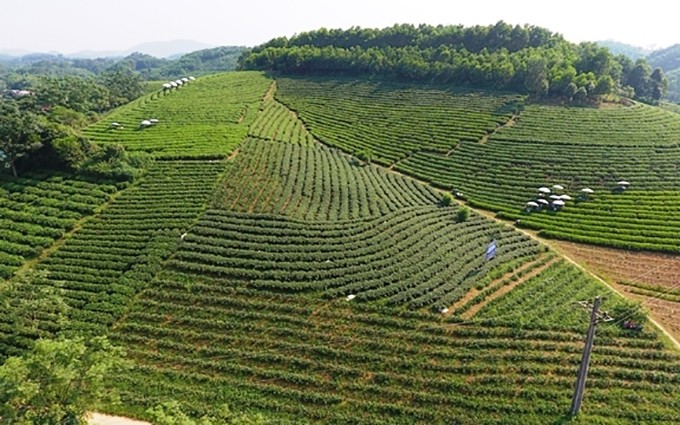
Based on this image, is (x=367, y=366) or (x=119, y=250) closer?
(x=367, y=366)

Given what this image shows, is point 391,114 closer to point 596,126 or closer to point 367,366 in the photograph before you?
point 596,126

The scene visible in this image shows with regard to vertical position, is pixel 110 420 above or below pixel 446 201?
below

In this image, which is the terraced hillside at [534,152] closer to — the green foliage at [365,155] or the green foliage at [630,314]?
the green foliage at [365,155]

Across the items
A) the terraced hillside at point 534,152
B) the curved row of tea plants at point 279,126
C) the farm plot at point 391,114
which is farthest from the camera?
the farm plot at point 391,114

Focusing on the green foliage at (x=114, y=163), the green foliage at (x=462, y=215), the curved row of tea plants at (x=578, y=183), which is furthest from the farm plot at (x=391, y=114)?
the green foliage at (x=114, y=163)

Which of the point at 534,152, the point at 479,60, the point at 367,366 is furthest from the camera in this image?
the point at 479,60

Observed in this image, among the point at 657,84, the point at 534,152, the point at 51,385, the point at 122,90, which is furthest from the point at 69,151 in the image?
the point at 657,84
